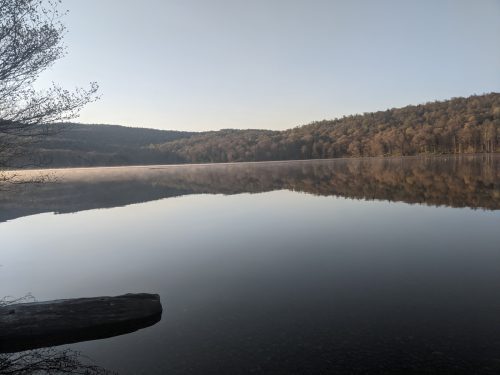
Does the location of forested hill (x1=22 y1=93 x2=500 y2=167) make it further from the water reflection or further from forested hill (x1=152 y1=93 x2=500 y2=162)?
the water reflection

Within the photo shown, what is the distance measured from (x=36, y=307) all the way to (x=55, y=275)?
5.64 metres

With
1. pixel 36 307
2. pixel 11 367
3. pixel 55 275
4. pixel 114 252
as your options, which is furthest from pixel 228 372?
pixel 114 252

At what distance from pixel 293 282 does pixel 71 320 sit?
680 cm

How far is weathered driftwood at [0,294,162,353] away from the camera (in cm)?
941

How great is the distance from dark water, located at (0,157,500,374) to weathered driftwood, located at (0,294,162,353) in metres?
0.50

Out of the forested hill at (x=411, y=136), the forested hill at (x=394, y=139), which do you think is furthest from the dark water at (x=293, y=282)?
the forested hill at (x=411, y=136)

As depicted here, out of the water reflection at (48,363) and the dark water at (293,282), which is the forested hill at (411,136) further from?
the water reflection at (48,363)

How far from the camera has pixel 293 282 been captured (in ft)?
41.0

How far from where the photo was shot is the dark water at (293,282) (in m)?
7.88

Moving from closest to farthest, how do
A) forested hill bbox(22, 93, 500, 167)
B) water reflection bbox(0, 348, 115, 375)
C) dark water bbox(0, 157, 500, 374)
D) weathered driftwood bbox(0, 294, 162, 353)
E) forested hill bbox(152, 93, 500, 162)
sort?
dark water bbox(0, 157, 500, 374) → water reflection bbox(0, 348, 115, 375) → weathered driftwood bbox(0, 294, 162, 353) → forested hill bbox(152, 93, 500, 162) → forested hill bbox(22, 93, 500, 167)

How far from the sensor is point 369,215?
23984mm

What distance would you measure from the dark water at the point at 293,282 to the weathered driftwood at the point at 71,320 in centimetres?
50

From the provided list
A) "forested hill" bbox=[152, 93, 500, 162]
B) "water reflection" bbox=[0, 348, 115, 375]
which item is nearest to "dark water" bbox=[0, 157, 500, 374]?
"water reflection" bbox=[0, 348, 115, 375]

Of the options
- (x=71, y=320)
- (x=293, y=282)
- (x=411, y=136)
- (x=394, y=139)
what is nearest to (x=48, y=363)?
(x=71, y=320)
